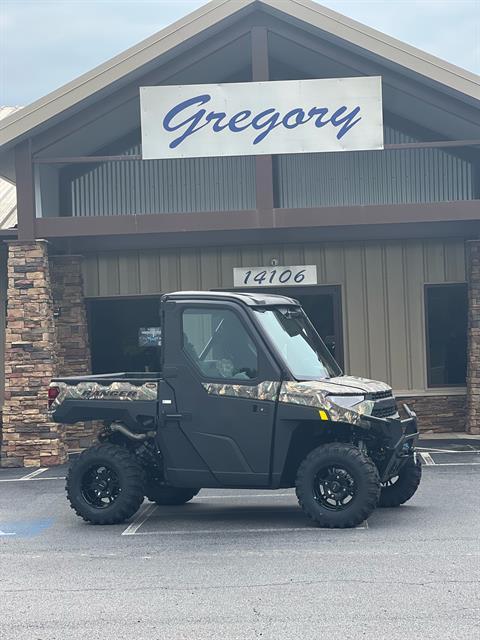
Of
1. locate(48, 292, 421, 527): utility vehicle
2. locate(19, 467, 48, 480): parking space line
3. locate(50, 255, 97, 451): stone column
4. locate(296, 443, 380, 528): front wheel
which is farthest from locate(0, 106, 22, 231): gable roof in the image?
locate(296, 443, 380, 528): front wheel

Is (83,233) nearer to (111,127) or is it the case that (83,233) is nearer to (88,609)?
(111,127)

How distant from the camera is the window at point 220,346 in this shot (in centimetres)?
1056

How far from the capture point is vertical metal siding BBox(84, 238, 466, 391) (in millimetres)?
18266

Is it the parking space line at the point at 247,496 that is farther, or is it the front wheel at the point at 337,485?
the parking space line at the point at 247,496

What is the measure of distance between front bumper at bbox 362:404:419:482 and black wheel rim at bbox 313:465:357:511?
1.63 ft

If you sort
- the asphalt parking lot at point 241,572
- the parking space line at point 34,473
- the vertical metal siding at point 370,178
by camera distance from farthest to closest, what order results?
the vertical metal siding at point 370,178 → the parking space line at point 34,473 → the asphalt parking lot at point 241,572

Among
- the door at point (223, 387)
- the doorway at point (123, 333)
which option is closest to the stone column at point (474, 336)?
the doorway at point (123, 333)

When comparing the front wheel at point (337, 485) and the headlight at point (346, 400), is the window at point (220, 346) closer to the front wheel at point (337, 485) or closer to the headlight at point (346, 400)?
the headlight at point (346, 400)

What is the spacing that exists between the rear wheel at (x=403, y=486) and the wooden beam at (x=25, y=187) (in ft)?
23.7

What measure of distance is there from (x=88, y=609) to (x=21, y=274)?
9.47 meters

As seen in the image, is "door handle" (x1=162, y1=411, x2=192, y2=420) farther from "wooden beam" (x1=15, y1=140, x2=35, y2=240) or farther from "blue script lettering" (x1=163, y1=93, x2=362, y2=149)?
"wooden beam" (x1=15, y1=140, x2=35, y2=240)

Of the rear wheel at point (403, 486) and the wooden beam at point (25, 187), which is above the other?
the wooden beam at point (25, 187)

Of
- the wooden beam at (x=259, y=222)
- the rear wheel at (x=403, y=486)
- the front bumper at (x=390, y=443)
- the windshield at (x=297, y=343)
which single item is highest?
the wooden beam at (x=259, y=222)

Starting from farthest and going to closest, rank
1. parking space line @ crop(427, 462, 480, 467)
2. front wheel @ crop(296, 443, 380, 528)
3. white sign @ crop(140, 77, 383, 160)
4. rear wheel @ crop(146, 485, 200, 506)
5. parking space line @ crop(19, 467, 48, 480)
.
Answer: white sign @ crop(140, 77, 383, 160) → parking space line @ crop(19, 467, 48, 480) → parking space line @ crop(427, 462, 480, 467) → rear wheel @ crop(146, 485, 200, 506) → front wheel @ crop(296, 443, 380, 528)
